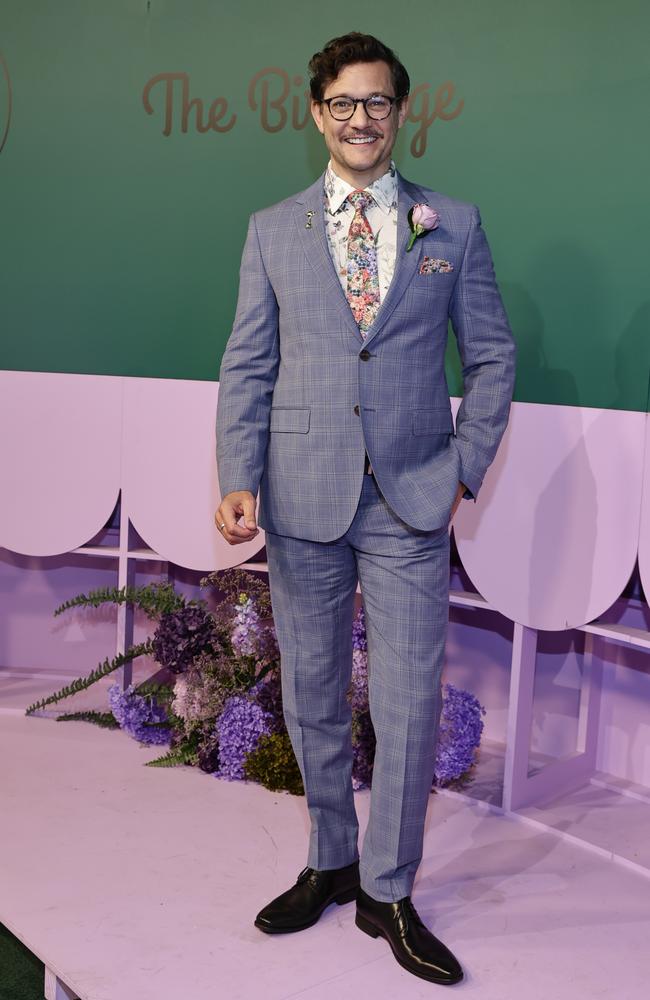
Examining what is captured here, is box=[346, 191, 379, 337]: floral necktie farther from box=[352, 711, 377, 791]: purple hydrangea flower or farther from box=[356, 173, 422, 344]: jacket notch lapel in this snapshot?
box=[352, 711, 377, 791]: purple hydrangea flower

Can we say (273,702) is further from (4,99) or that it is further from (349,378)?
(4,99)

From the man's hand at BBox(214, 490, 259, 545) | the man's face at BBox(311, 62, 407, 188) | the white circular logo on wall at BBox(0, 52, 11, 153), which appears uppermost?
the white circular logo on wall at BBox(0, 52, 11, 153)

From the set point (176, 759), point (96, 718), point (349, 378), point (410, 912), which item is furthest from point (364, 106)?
point (96, 718)

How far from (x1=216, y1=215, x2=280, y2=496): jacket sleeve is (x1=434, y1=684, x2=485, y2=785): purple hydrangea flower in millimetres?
1073

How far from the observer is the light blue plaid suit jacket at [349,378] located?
76.9 inches

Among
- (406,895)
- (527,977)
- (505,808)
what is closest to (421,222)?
(406,895)

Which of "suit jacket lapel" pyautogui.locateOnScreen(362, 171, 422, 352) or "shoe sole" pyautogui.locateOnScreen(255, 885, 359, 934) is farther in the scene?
"shoe sole" pyautogui.locateOnScreen(255, 885, 359, 934)

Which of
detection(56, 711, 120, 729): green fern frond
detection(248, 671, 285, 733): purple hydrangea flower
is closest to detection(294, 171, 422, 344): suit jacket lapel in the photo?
detection(248, 671, 285, 733): purple hydrangea flower

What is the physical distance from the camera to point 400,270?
195 centimetres

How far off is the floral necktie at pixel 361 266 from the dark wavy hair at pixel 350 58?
201mm

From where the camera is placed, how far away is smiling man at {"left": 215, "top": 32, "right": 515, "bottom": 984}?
76.8 inches

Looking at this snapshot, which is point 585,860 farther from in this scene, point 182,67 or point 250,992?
point 182,67

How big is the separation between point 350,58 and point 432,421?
661 millimetres

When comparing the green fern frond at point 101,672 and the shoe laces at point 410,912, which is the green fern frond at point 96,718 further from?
the shoe laces at point 410,912
